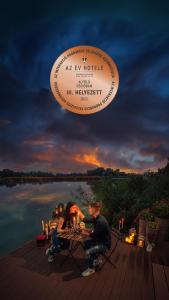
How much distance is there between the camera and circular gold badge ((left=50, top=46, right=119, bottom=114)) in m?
3.84

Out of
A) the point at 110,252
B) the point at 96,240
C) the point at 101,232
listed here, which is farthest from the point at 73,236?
the point at 110,252

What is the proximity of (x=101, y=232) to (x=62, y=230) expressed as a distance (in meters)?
0.93

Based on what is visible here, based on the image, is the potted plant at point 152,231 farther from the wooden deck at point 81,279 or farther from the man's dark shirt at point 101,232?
the man's dark shirt at point 101,232

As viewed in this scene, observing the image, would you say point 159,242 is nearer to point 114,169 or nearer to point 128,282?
point 128,282

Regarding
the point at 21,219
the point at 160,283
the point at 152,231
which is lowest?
the point at 21,219

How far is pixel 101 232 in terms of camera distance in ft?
11.3

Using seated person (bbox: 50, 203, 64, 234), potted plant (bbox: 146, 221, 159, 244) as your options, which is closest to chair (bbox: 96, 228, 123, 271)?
potted plant (bbox: 146, 221, 159, 244)

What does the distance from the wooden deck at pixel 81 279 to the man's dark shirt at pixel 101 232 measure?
60cm

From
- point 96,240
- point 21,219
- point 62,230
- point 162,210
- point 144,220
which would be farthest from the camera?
point 21,219

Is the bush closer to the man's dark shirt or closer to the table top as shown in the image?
the man's dark shirt

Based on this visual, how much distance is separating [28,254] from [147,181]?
6.12 meters

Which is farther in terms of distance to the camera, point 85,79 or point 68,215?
point 68,215

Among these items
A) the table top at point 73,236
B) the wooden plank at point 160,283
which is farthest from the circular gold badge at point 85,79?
the wooden plank at point 160,283

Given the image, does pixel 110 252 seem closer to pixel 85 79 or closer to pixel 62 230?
pixel 62 230
